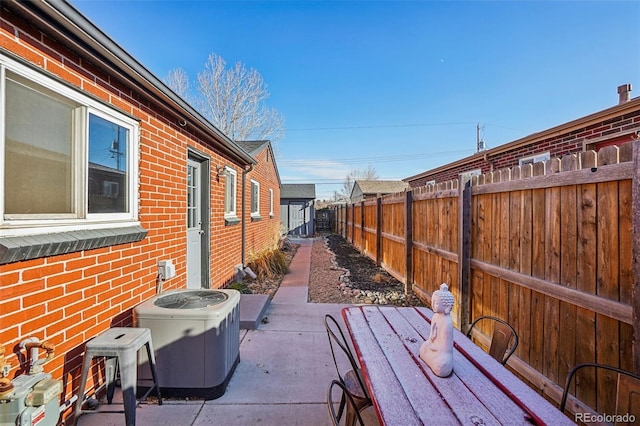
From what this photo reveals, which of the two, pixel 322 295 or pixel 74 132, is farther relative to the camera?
pixel 322 295

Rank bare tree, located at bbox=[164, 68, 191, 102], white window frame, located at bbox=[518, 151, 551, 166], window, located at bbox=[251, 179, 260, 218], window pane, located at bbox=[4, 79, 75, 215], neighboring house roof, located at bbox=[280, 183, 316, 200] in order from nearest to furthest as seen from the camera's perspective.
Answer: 1. window pane, located at bbox=[4, 79, 75, 215]
2. white window frame, located at bbox=[518, 151, 551, 166]
3. window, located at bbox=[251, 179, 260, 218]
4. bare tree, located at bbox=[164, 68, 191, 102]
5. neighboring house roof, located at bbox=[280, 183, 316, 200]

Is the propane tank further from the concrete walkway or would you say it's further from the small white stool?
the concrete walkway

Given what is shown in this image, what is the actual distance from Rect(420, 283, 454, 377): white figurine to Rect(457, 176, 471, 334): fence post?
7.55 ft

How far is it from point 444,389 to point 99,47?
3.15 metres

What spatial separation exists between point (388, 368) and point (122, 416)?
211cm

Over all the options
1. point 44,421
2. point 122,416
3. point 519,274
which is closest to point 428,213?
point 519,274

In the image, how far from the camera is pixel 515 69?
416 inches

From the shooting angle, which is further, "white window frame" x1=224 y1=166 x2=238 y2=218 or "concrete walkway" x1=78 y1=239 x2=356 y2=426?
"white window frame" x1=224 y1=166 x2=238 y2=218

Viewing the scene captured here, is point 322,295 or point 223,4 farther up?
point 223,4

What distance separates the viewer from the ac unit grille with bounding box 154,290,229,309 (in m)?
2.67

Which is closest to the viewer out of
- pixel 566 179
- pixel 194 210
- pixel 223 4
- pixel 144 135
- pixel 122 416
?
pixel 566 179

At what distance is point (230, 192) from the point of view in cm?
683

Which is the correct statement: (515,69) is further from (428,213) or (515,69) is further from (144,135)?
(144,135)

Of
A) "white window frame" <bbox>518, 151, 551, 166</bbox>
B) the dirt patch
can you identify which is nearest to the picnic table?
the dirt patch
